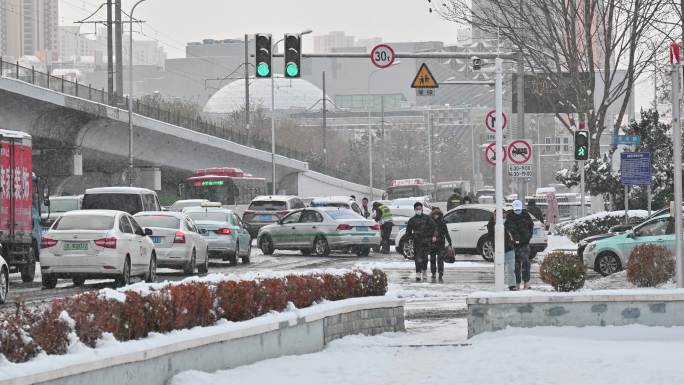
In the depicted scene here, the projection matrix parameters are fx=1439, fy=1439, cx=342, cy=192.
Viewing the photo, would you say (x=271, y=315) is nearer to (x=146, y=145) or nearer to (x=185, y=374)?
(x=185, y=374)

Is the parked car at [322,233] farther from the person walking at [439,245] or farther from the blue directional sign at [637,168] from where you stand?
the blue directional sign at [637,168]

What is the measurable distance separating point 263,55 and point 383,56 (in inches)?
184

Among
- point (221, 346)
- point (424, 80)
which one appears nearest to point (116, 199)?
point (424, 80)

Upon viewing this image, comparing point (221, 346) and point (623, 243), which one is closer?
point (221, 346)

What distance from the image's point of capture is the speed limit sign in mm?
37625

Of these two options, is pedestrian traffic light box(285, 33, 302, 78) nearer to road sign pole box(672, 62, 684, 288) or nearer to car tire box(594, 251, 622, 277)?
car tire box(594, 251, 622, 277)

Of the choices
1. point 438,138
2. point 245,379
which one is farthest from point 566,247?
point 438,138

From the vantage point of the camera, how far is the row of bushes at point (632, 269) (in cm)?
1898

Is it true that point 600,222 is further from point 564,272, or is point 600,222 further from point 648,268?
point 564,272

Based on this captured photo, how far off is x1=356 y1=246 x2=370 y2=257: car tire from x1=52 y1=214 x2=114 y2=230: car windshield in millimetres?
16513

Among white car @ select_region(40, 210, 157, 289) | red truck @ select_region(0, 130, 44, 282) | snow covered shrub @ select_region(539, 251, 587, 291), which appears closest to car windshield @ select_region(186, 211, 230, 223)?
red truck @ select_region(0, 130, 44, 282)

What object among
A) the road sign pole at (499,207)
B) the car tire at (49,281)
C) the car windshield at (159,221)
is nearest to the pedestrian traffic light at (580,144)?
the car windshield at (159,221)

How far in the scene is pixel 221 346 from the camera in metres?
14.0

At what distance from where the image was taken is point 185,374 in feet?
42.6
